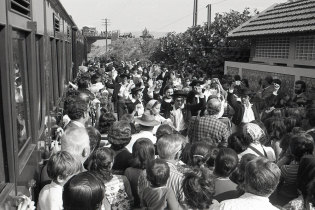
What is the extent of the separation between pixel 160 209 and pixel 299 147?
1.47 metres

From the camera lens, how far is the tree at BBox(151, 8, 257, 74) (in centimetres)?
1819

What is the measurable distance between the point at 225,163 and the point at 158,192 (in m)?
0.66

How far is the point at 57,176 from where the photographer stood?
2.93 meters

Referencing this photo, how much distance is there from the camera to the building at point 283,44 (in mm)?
11031

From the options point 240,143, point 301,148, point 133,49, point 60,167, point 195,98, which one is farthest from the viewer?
point 133,49

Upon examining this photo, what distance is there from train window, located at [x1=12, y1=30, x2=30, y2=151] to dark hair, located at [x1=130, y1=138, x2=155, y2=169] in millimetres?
860

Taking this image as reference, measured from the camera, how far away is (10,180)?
2.58 metres

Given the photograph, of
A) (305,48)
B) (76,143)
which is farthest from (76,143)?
(305,48)

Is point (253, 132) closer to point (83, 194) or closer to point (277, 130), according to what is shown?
point (277, 130)

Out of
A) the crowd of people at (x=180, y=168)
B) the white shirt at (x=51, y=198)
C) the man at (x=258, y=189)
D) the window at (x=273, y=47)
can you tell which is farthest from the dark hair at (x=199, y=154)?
the window at (x=273, y=47)

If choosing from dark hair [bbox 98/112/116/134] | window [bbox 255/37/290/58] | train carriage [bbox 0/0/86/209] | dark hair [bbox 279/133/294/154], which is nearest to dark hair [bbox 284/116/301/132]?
dark hair [bbox 279/133/294/154]

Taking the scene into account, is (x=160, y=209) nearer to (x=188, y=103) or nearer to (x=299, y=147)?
(x=299, y=147)

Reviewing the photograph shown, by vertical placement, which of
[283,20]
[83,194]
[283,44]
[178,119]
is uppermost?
[283,20]

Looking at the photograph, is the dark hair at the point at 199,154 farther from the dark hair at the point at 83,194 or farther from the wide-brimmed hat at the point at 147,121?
the dark hair at the point at 83,194
